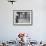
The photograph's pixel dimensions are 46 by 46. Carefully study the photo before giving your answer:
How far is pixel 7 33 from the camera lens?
16.2 ft

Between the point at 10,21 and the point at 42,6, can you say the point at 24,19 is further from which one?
the point at 42,6

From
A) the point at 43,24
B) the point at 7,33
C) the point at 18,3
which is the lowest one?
the point at 7,33

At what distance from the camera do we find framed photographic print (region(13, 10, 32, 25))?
Result: 4.92 m

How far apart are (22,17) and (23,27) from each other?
1.25 feet

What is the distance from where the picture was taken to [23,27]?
16.2 feet

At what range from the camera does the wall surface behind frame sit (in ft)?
16.1

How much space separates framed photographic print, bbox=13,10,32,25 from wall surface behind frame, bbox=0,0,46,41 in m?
0.11

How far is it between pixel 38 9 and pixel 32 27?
713mm

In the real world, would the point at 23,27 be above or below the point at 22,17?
below

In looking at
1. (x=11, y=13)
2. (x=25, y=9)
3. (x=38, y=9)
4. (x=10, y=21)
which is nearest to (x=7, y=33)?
(x=10, y=21)

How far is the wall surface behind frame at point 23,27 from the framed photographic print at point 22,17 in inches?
4.5

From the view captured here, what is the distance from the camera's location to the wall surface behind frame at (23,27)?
4.90 m

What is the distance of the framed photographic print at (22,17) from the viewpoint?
4.92m

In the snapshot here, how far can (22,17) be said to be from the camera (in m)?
4.95
